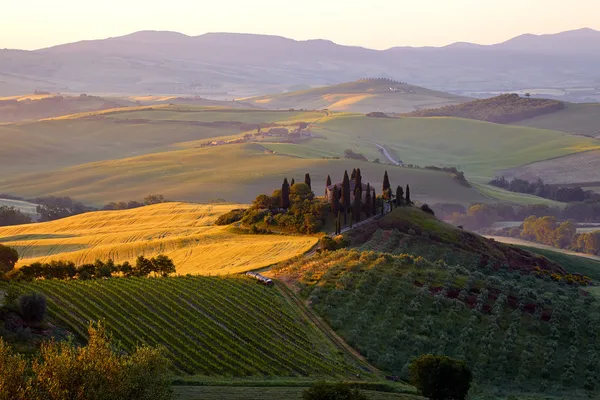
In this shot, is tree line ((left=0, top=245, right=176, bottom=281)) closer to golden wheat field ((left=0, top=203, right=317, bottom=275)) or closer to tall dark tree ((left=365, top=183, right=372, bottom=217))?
golden wheat field ((left=0, top=203, right=317, bottom=275))

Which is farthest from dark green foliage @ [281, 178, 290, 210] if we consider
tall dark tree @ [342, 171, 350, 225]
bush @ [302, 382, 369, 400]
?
bush @ [302, 382, 369, 400]

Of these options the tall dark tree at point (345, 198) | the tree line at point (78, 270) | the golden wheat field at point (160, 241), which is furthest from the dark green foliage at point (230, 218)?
the tree line at point (78, 270)

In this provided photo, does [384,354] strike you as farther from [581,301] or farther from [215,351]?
[581,301]

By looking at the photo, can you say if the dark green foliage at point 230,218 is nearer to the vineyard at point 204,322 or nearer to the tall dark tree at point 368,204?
the tall dark tree at point 368,204

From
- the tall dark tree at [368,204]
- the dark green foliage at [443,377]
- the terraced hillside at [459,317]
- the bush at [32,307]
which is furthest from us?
the tall dark tree at [368,204]

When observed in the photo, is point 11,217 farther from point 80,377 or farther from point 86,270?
point 80,377

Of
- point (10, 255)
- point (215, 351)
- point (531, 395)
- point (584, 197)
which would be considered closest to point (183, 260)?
point (10, 255)
